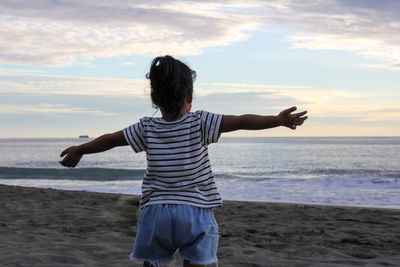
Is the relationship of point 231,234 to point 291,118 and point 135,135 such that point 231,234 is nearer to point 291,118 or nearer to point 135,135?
point 135,135

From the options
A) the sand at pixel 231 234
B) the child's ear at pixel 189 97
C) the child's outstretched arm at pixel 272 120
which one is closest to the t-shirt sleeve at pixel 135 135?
the child's ear at pixel 189 97

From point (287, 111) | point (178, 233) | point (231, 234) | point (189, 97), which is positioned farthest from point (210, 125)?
point (231, 234)

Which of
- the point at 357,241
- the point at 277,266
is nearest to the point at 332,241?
the point at 357,241

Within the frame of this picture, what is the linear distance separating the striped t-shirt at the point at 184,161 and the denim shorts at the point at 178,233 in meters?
0.05

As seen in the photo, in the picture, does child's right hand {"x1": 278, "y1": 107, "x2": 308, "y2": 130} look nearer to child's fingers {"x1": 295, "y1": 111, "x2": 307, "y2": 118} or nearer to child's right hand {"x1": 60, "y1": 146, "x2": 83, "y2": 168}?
child's fingers {"x1": 295, "y1": 111, "x2": 307, "y2": 118}

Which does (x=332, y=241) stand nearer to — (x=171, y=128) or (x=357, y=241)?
(x=357, y=241)

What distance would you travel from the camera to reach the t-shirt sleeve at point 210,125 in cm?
239

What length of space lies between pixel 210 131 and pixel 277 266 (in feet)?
8.69

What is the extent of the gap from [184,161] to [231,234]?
13.8 feet

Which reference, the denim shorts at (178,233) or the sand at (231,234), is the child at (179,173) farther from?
the sand at (231,234)

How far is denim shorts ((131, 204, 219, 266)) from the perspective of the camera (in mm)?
2379

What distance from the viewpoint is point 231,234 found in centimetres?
642

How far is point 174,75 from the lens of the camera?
2383mm

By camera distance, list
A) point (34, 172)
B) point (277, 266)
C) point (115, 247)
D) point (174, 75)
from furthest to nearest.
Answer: point (34, 172)
point (115, 247)
point (277, 266)
point (174, 75)
